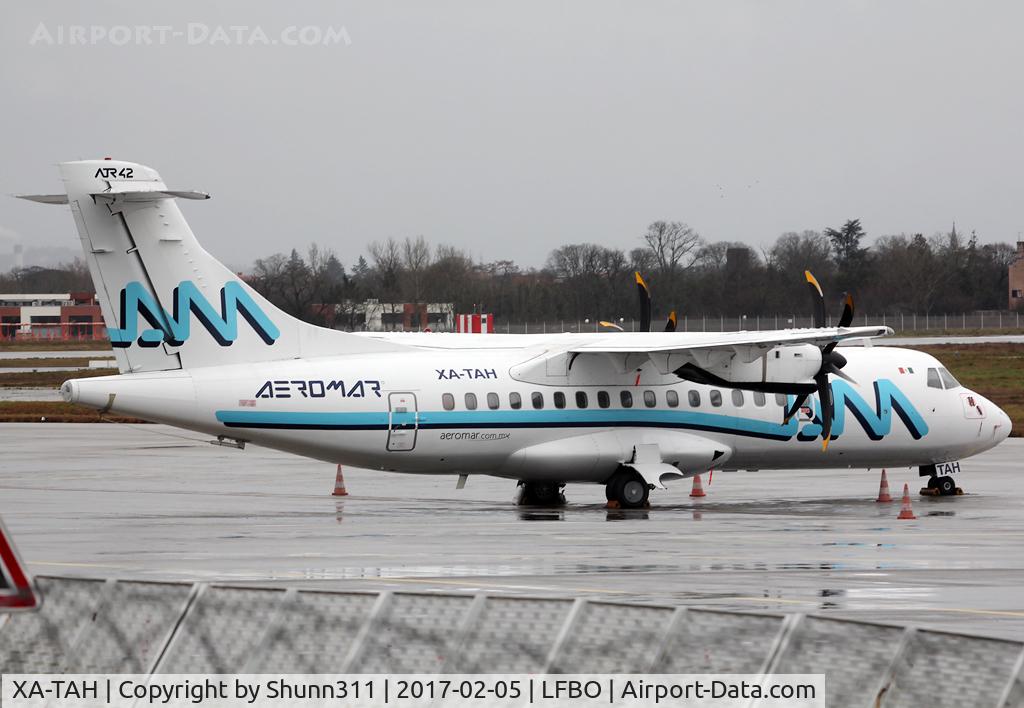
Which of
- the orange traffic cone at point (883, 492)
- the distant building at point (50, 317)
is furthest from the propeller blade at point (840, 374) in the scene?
the distant building at point (50, 317)

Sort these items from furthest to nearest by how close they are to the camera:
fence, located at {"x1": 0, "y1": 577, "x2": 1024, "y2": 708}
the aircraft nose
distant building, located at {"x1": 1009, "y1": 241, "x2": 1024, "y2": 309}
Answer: distant building, located at {"x1": 1009, "y1": 241, "x2": 1024, "y2": 309} < the aircraft nose < fence, located at {"x1": 0, "y1": 577, "x2": 1024, "y2": 708}

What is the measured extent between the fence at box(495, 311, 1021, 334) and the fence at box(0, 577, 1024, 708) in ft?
109

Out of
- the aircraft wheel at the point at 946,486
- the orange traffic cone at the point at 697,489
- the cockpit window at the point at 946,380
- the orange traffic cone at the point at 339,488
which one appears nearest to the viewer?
the orange traffic cone at the point at 339,488

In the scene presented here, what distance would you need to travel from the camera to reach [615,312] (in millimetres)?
65438

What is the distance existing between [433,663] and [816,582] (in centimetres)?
913

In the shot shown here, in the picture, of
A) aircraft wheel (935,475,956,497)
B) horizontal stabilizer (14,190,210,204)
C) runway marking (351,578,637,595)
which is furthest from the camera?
aircraft wheel (935,475,956,497)

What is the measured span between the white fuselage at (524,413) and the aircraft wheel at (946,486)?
49cm

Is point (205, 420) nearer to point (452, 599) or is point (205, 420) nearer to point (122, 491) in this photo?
point (122, 491)

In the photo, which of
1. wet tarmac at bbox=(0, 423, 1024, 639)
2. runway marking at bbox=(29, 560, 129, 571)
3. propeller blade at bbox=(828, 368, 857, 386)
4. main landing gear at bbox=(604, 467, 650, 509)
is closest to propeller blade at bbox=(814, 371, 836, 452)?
propeller blade at bbox=(828, 368, 857, 386)

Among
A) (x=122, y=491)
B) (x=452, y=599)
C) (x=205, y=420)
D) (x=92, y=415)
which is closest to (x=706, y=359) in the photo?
(x=205, y=420)

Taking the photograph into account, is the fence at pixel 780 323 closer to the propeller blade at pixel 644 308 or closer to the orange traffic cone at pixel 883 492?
the propeller blade at pixel 644 308

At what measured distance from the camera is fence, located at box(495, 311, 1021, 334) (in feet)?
180

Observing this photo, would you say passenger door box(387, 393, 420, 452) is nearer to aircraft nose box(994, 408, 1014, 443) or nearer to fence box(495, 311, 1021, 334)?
aircraft nose box(994, 408, 1014, 443)

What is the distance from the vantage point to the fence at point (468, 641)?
23.8ft
